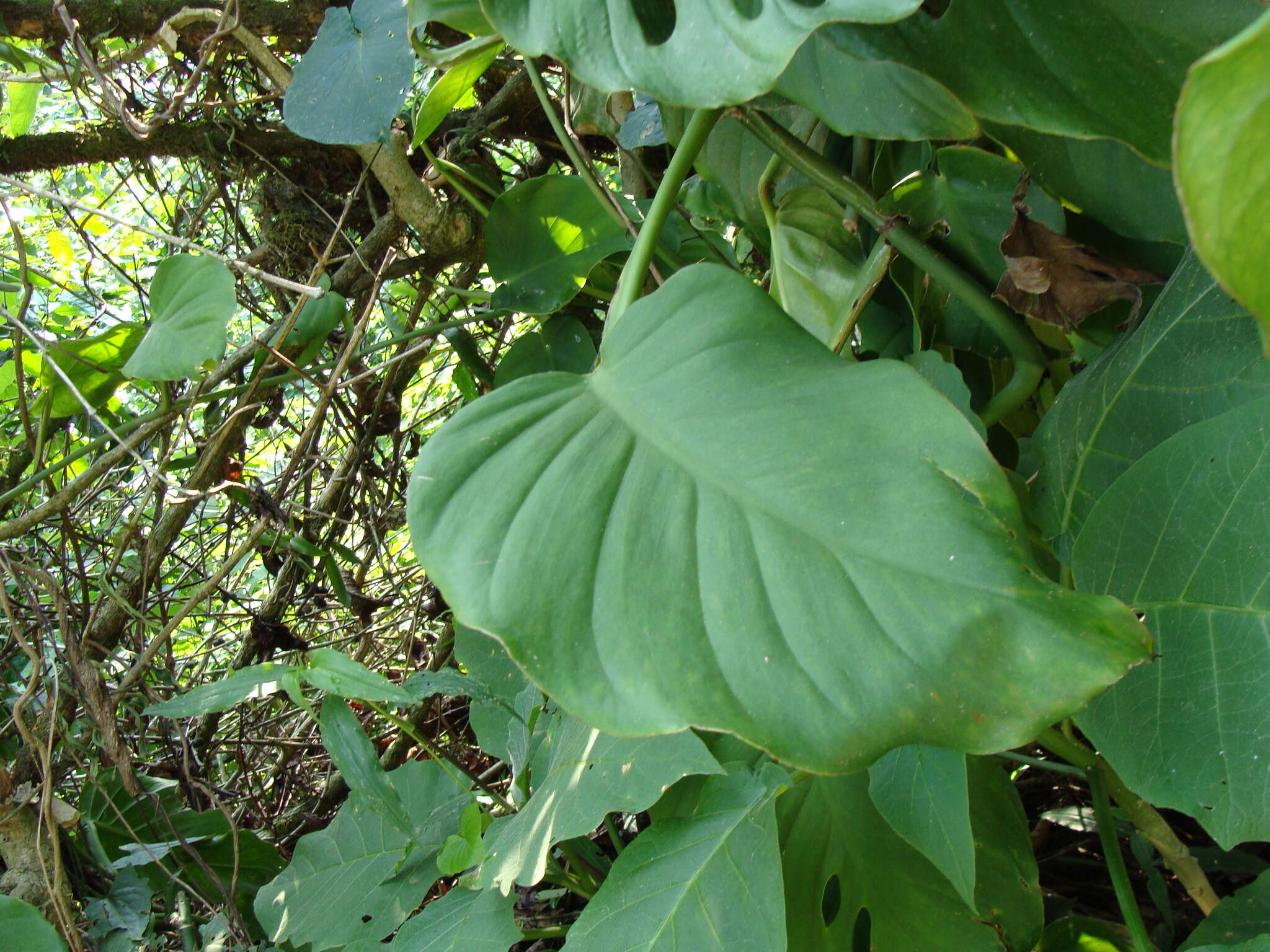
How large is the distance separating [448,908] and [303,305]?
2.39 ft

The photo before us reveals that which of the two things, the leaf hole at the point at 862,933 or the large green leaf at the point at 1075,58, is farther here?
the leaf hole at the point at 862,933

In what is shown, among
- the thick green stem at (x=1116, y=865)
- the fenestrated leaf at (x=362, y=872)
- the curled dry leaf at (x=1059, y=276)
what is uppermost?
the curled dry leaf at (x=1059, y=276)

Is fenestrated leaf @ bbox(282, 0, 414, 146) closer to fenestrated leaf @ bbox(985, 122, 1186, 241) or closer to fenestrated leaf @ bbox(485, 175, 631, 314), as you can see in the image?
fenestrated leaf @ bbox(485, 175, 631, 314)

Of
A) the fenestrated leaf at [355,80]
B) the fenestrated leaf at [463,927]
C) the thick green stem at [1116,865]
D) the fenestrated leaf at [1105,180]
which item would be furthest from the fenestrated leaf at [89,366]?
the thick green stem at [1116,865]

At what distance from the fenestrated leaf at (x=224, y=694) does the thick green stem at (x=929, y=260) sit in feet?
1.83

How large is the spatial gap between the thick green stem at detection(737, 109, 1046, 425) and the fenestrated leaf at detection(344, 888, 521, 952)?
522mm

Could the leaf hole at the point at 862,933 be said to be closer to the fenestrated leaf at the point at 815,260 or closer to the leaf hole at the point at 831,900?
the leaf hole at the point at 831,900

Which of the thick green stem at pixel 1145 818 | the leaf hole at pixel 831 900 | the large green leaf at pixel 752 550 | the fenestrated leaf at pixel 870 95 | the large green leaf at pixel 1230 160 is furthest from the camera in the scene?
the leaf hole at pixel 831 900

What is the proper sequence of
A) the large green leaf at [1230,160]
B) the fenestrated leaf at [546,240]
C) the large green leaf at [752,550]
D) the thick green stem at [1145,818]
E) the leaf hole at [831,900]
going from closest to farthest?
the large green leaf at [1230,160] < the large green leaf at [752,550] < the thick green stem at [1145,818] < the leaf hole at [831,900] < the fenestrated leaf at [546,240]

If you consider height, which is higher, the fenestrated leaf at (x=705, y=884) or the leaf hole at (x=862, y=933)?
the fenestrated leaf at (x=705, y=884)

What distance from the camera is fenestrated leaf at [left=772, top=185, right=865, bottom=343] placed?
0.67 m

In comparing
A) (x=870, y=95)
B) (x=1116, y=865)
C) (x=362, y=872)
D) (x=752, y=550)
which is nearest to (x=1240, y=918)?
(x=1116, y=865)

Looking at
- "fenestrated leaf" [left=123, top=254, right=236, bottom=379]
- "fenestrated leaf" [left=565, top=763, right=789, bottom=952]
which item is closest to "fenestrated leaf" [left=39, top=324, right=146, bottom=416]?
"fenestrated leaf" [left=123, top=254, right=236, bottom=379]

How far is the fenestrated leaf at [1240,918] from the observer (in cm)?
55
